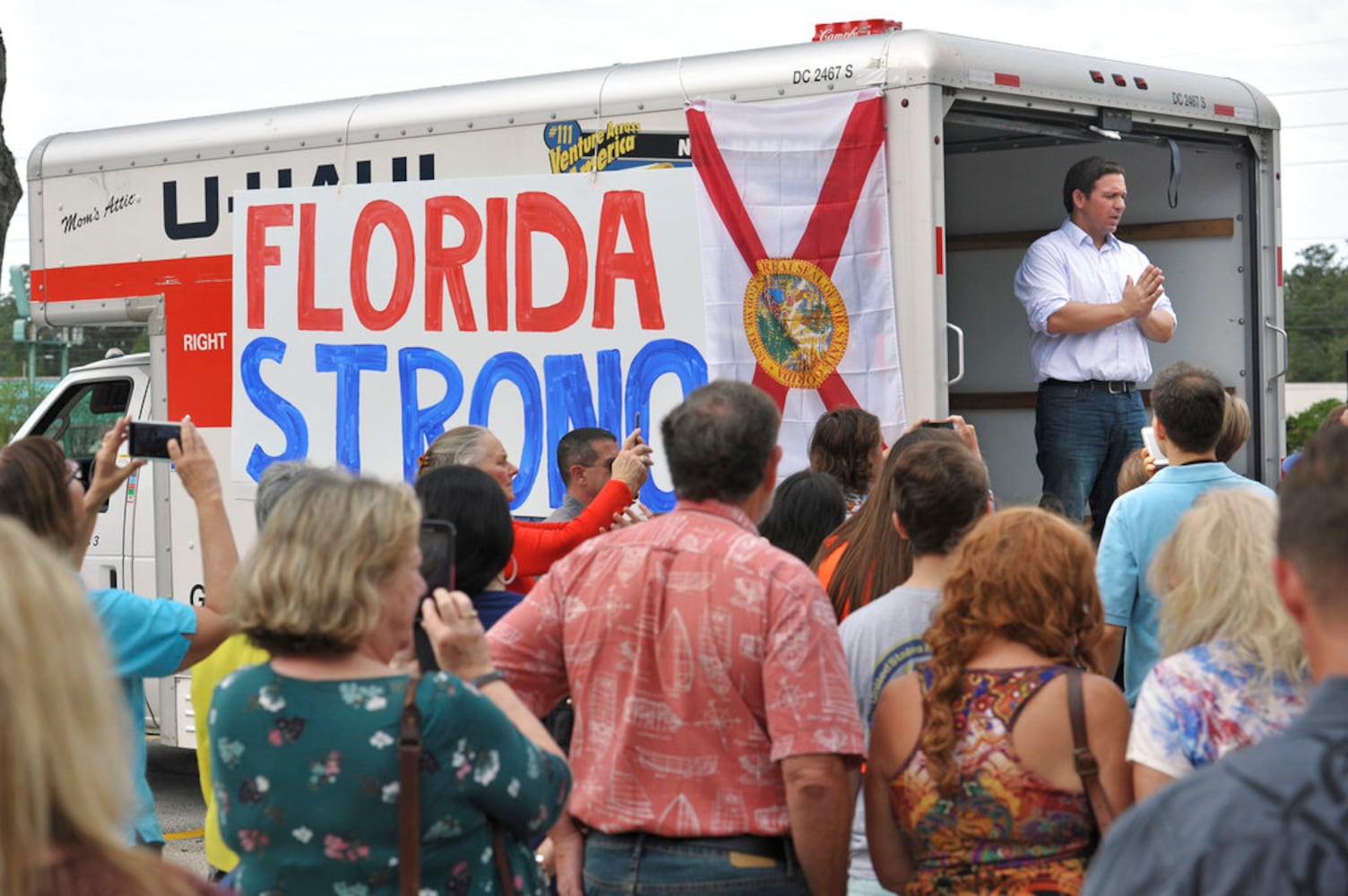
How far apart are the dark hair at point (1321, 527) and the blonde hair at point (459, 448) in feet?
11.6

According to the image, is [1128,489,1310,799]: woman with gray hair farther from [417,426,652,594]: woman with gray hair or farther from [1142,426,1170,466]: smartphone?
[417,426,652,594]: woman with gray hair

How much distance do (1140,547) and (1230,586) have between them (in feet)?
5.66

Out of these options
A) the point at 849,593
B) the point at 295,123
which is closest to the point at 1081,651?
the point at 849,593

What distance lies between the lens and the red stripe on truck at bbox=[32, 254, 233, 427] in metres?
7.05

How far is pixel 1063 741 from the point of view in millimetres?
2752

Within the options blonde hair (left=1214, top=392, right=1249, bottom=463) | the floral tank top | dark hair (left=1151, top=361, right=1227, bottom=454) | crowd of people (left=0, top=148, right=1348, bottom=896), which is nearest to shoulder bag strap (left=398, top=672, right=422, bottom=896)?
crowd of people (left=0, top=148, right=1348, bottom=896)

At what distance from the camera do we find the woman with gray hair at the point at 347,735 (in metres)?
A: 2.43

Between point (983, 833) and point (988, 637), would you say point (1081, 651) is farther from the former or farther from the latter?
point (983, 833)

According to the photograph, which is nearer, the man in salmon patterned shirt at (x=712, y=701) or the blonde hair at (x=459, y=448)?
the man in salmon patterned shirt at (x=712, y=701)

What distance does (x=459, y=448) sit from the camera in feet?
16.4

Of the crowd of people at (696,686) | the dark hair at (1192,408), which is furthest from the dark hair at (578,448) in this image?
the crowd of people at (696,686)

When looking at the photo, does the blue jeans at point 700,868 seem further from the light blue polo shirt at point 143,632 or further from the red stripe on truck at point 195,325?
the red stripe on truck at point 195,325

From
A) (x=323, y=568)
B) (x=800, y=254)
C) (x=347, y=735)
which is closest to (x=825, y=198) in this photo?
(x=800, y=254)

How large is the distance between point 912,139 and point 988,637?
292cm
